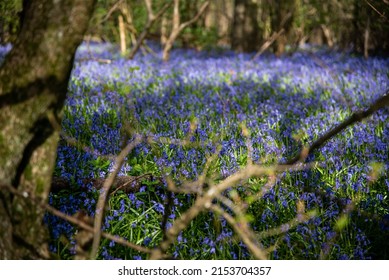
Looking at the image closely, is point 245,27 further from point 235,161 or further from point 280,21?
point 235,161

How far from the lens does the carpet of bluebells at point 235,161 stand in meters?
3.16

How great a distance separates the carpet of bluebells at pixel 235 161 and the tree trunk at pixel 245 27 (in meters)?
6.90

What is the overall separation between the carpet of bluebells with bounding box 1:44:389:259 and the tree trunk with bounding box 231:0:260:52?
690cm

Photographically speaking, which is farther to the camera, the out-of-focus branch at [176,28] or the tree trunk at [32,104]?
the out-of-focus branch at [176,28]

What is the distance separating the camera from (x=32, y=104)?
94.0 inches

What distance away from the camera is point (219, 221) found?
3277 millimetres

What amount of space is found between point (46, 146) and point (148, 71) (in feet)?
24.6

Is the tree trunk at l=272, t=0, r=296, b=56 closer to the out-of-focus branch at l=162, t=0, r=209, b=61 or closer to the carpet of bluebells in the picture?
the out-of-focus branch at l=162, t=0, r=209, b=61

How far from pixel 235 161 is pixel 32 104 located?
7.00 ft

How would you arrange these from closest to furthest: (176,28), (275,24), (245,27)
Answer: (176,28), (275,24), (245,27)

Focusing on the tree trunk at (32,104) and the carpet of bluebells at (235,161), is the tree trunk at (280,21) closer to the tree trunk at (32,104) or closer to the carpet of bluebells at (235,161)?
the carpet of bluebells at (235,161)

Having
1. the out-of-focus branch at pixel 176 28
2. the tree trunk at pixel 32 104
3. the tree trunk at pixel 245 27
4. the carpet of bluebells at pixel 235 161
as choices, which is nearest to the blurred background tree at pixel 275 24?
the tree trunk at pixel 245 27

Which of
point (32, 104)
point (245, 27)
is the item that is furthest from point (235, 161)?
point (245, 27)
